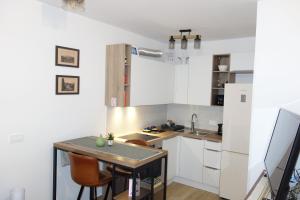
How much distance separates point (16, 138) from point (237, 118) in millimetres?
2879

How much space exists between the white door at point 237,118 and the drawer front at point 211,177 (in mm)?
442

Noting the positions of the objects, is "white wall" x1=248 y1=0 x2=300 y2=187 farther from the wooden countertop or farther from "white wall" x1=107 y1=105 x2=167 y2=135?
"white wall" x1=107 y1=105 x2=167 y2=135

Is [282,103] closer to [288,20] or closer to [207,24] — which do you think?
[288,20]

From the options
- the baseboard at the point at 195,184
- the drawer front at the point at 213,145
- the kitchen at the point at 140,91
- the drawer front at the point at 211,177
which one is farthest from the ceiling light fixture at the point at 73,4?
the baseboard at the point at 195,184

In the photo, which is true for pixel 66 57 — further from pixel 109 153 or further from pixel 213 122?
pixel 213 122

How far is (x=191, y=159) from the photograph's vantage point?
403cm

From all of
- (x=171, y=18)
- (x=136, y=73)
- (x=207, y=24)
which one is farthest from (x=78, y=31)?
(x=207, y=24)

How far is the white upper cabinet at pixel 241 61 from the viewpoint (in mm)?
3613

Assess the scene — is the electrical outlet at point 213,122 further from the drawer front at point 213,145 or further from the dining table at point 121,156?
the dining table at point 121,156

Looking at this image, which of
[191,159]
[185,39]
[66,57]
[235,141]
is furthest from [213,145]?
[66,57]

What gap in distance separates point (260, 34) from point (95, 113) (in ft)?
7.48

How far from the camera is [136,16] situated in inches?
119

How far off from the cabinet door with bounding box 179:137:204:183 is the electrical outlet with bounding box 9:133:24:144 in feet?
8.32

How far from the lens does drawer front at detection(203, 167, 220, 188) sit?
376 centimetres
